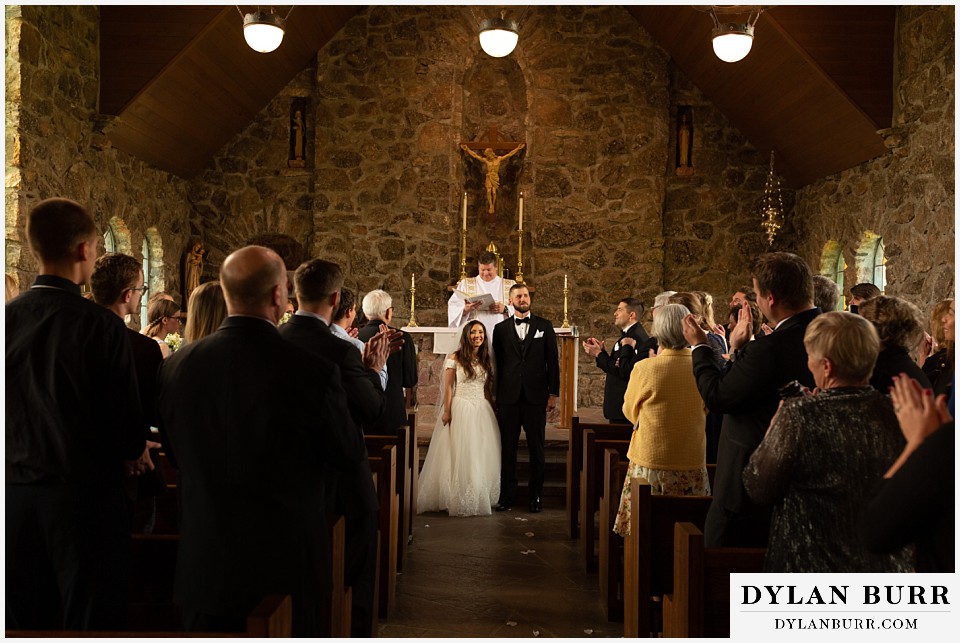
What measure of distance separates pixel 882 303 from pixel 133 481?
247 cm

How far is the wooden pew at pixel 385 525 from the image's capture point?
A: 161 inches

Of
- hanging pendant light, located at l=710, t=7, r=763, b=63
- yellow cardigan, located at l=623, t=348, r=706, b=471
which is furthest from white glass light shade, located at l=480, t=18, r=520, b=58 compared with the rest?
yellow cardigan, located at l=623, t=348, r=706, b=471

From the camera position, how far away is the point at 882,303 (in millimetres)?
3100

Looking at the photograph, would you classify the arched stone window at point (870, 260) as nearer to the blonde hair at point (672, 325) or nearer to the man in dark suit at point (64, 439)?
the blonde hair at point (672, 325)

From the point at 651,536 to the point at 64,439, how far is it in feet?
6.37

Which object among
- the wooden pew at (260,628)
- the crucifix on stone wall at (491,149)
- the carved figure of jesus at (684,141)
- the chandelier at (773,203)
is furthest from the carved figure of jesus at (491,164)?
the wooden pew at (260,628)

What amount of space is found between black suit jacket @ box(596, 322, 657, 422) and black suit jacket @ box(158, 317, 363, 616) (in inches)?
143

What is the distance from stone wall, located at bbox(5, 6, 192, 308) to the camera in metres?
6.86

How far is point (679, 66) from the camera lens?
36.6 ft

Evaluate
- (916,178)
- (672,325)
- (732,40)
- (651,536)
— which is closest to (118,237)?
(732,40)

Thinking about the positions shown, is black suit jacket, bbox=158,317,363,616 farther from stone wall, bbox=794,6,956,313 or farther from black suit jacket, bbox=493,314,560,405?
stone wall, bbox=794,6,956,313

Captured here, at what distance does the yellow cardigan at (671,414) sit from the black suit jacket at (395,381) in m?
1.95

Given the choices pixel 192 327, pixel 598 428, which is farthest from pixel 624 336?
pixel 192 327

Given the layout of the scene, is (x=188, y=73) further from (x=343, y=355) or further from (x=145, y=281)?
(x=343, y=355)
